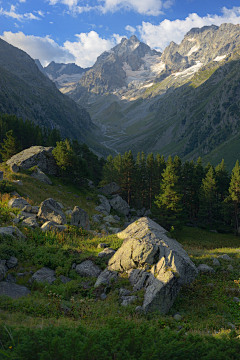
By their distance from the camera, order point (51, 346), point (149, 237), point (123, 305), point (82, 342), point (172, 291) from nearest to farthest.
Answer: point (51, 346)
point (82, 342)
point (123, 305)
point (172, 291)
point (149, 237)

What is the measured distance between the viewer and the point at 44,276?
1066 cm

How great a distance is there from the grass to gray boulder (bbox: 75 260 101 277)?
409mm

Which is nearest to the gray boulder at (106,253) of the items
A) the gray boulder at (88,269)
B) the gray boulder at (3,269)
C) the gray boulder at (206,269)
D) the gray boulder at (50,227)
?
the gray boulder at (88,269)

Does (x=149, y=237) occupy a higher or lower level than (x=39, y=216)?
lower

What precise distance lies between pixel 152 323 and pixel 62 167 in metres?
39.6

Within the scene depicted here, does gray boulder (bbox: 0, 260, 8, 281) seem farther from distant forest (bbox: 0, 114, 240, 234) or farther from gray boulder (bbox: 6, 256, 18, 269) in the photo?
distant forest (bbox: 0, 114, 240, 234)

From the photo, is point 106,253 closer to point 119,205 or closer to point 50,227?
point 50,227

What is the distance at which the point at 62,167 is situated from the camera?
43.6m

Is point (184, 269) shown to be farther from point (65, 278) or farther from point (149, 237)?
point (65, 278)

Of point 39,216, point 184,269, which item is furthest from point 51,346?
point 39,216

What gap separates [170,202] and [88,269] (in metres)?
34.0

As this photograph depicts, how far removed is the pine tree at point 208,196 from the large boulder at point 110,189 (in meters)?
25.0

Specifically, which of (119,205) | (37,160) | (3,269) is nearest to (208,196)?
(119,205)

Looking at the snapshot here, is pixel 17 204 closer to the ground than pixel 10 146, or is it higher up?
closer to the ground
